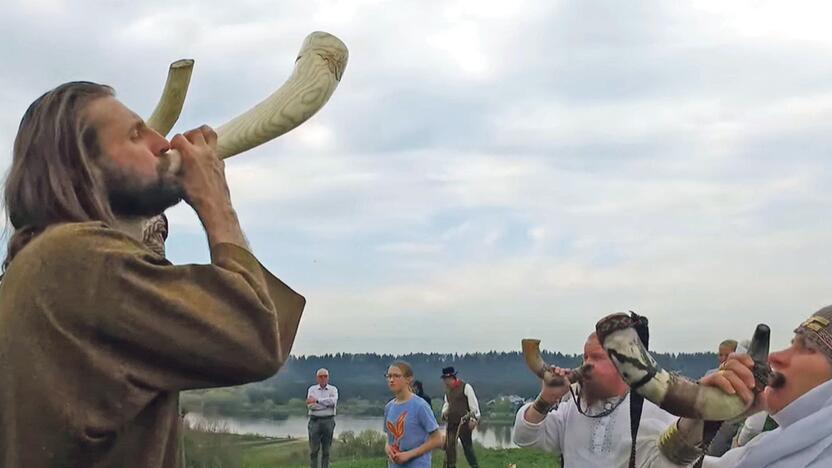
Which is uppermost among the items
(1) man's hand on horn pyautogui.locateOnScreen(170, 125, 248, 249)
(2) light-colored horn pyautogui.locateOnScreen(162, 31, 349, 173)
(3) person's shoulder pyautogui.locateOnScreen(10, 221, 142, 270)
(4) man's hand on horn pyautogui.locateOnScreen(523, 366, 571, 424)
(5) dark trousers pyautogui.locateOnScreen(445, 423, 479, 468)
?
(2) light-colored horn pyautogui.locateOnScreen(162, 31, 349, 173)

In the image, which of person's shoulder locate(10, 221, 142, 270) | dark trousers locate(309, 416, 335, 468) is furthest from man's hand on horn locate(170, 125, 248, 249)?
dark trousers locate(309, 416, 335, 468)

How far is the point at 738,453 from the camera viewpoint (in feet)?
10.1

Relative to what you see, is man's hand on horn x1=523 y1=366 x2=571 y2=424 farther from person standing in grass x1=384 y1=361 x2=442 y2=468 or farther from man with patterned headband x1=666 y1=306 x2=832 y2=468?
person standing in grass x1=384 y1=361 x2=442 y2=468

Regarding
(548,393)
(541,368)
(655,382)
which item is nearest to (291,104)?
(655,382)

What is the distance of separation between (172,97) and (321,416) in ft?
34.1

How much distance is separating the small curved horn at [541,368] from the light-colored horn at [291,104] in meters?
2.05

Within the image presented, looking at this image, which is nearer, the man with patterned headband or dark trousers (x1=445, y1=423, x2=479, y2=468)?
the man with patterned headband

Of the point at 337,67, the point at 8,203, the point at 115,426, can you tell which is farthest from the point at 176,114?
the point at 115,426

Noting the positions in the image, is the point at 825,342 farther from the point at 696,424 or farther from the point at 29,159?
the point at 29,159

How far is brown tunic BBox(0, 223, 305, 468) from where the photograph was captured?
60.6 inches

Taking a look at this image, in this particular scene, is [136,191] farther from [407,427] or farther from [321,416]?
[321,416]

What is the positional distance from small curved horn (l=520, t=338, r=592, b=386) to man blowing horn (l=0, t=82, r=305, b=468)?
2336 millimetres

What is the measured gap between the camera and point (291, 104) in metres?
2.10

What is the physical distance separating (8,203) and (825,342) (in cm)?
218
